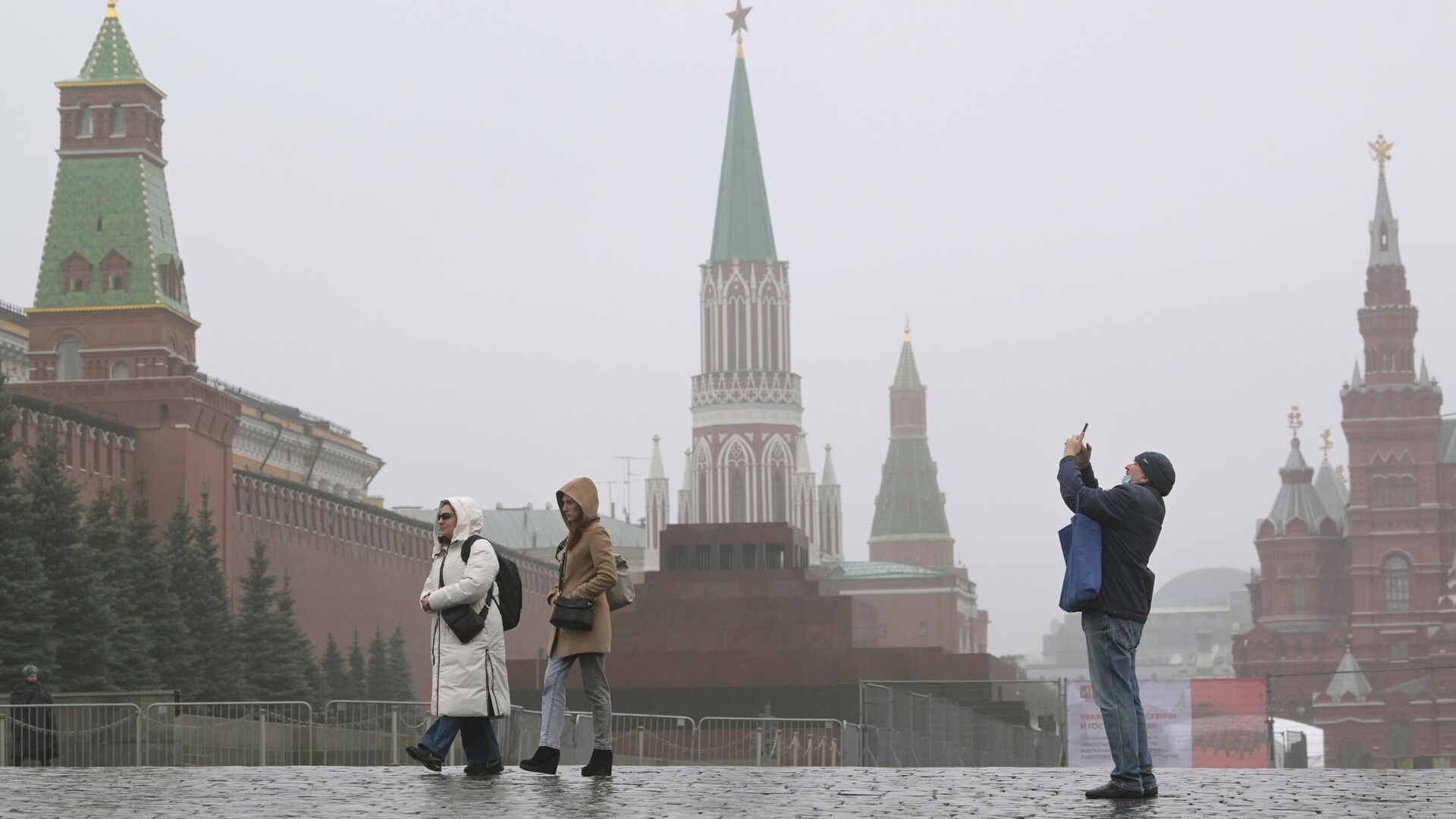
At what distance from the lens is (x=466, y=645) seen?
11812mm

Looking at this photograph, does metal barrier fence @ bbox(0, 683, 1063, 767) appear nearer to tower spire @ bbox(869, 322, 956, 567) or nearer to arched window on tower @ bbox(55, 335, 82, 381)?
arched window on tower @ bbox(55, 335, 82, 381)

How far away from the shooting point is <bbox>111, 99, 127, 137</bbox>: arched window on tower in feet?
178

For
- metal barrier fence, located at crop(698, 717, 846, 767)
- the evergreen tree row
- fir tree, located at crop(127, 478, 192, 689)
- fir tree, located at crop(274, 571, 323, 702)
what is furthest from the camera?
fir tree, located at crop(274, 571, 323, 702)

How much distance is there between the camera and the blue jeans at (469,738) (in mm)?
11945

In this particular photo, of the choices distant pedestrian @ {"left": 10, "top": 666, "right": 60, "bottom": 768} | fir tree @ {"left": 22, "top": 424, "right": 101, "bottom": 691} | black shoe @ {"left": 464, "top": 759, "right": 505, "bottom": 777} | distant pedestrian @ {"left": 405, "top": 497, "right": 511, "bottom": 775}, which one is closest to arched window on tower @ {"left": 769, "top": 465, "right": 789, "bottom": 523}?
fir tree @ {"left": 22, "top": 424, "right": 101, "bottom": 691}

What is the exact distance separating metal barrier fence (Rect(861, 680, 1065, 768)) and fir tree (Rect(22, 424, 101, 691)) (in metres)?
12.3

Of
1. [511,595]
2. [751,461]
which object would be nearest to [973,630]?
[751,461]

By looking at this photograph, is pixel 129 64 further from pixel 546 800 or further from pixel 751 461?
pixel 751 461

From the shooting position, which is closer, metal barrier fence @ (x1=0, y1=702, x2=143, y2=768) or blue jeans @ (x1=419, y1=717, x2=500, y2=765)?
blue jeans @ (x1=419, y1=717, x2=500, y2=765)

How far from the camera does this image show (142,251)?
54.5 m

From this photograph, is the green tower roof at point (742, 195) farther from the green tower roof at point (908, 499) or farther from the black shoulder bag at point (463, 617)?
the black shoulder bag at point (463, 617)

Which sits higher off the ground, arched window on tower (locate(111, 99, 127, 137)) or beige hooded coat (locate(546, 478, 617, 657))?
arched window on tower (locate(111, 99, 127, 137))

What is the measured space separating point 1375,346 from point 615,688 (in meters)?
81.0

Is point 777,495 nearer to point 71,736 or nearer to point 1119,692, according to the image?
point 71,736
